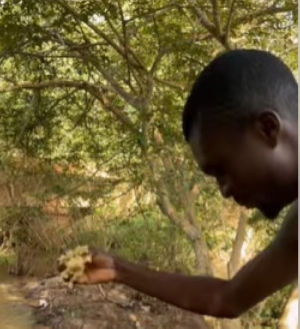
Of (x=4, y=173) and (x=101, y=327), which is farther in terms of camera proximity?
(x=101, y=327)

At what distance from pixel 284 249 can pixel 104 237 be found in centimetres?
321

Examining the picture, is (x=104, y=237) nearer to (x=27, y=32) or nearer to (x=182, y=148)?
(x=182, y=148)

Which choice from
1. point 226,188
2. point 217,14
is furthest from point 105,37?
point 226,188

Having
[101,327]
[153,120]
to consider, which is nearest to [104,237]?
[153,120]

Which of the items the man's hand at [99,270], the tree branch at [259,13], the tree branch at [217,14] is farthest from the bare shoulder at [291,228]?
the tree branch at [259,13]

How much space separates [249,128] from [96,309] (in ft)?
17.2

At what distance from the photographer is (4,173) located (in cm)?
367

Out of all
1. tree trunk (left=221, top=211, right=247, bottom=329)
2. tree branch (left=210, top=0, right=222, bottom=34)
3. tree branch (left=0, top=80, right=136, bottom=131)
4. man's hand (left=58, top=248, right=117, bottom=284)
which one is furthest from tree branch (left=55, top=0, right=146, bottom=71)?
man's hand (left=58, top=248, right=117, bottom=284)

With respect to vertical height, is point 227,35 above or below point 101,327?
above

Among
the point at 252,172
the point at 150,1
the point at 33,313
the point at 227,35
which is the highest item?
the point at 150,1

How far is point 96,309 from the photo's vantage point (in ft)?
19.4

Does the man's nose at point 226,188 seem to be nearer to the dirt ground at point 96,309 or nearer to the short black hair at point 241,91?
the short black hair at point 241,91

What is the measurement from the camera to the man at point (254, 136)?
0.85 meters

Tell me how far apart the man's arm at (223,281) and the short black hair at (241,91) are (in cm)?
14
